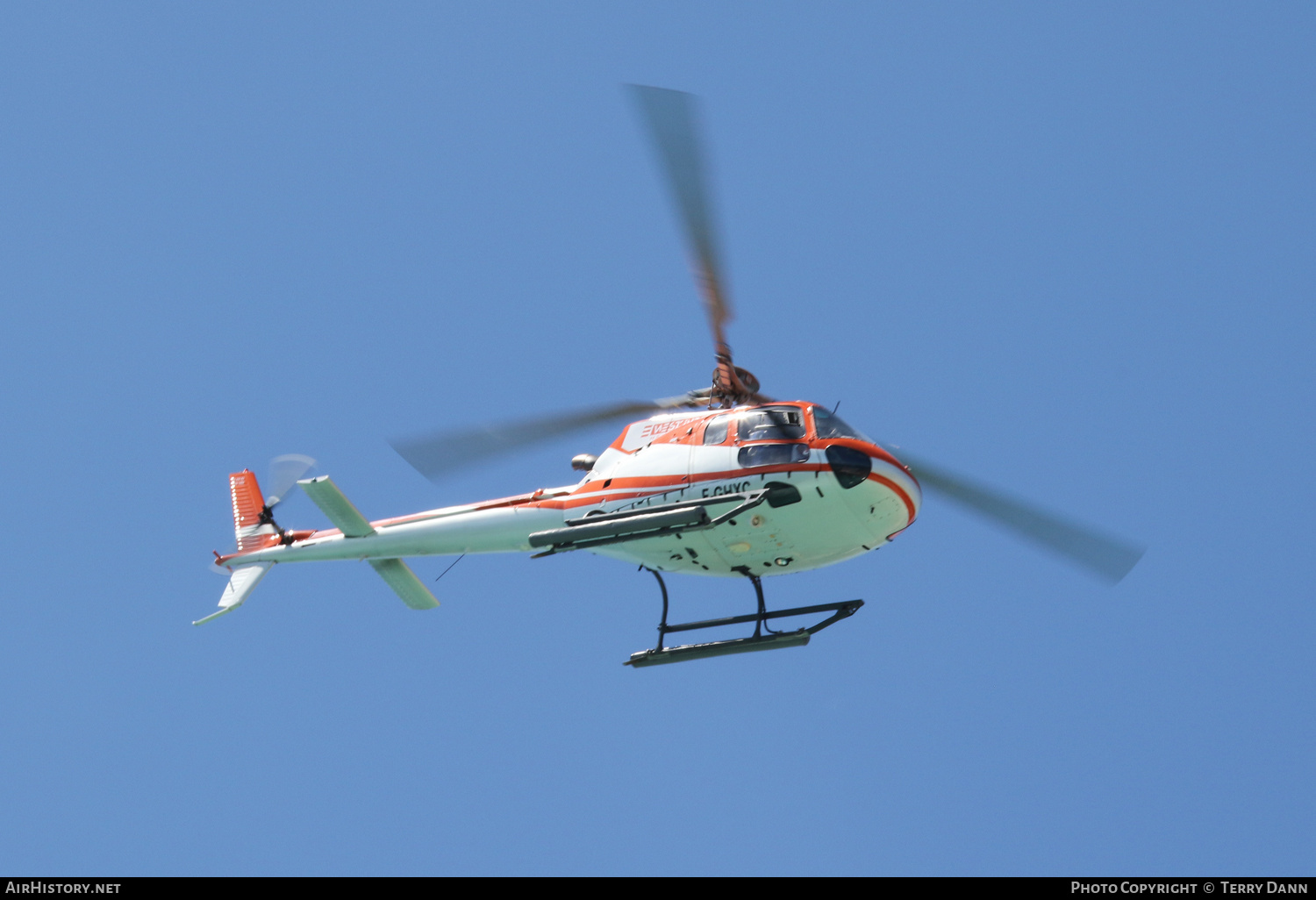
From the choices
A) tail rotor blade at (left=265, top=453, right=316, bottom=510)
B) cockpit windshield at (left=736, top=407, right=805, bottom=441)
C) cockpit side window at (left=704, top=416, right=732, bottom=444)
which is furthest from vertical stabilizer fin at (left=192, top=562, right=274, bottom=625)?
cockpit windshield at (left=736, top=407, right=805, bottom=441)

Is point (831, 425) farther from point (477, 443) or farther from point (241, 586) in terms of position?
point (241, 586)

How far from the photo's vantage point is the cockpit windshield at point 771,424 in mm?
11898

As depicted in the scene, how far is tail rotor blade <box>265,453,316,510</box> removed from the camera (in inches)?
585

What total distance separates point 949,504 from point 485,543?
15.2 feet

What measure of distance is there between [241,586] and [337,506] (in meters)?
1.94

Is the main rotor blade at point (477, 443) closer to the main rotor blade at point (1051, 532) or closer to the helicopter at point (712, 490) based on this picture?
the helicopter at point (712, 490)

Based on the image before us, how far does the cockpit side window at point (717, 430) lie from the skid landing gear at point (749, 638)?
4.49 ft

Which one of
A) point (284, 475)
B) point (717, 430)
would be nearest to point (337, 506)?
point (284, 475)

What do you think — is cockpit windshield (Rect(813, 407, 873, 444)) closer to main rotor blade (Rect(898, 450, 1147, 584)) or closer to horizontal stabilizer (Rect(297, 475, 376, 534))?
main rotor blade (Rect(898, 450, 1147, 584))

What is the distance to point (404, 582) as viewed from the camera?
48.7 feet

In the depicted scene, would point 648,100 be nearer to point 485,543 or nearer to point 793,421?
point 793,421

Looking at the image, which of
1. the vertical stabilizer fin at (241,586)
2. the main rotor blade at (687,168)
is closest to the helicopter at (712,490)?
the main rotor blade at (687,168)
